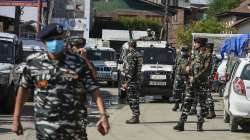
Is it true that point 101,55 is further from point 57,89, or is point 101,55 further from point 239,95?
point 57,89

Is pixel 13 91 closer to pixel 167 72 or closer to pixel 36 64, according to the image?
A: pixel 167 72

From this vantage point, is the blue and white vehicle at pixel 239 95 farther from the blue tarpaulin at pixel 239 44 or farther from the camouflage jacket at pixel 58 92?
the blue tarpaulin at pixel 239 44

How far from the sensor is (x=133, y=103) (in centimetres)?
1530

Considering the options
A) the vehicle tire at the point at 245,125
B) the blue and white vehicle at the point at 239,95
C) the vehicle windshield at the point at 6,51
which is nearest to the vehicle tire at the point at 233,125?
the blue and white vehicle at the point at 239,95

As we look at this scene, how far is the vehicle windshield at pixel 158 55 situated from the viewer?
23414 mm

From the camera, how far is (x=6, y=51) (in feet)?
55.8

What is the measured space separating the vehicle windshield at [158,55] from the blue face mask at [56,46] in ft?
56.1

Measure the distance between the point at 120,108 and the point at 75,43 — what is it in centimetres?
853

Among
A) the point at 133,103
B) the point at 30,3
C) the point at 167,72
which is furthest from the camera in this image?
the point at 30,3

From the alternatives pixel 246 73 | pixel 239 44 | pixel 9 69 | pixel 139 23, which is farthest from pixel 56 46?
pixel 139 23

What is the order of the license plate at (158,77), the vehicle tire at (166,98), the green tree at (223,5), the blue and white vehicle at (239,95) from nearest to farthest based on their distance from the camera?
the blue and white vehicle at (239,95), the license plate at (158,77), the vehicle tire at (166,98), the green tree at (223,5)

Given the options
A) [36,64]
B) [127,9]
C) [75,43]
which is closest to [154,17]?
[127,9]

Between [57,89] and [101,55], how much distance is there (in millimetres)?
27246

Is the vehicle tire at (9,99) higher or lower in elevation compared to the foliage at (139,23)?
lower
